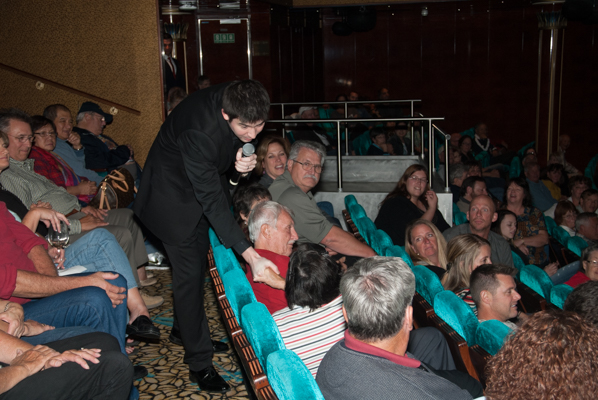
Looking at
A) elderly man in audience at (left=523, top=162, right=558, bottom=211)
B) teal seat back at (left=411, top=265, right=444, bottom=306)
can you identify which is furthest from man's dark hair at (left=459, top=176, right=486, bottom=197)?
teal seat back at (left=411, top=265, right=444, bottom=306)

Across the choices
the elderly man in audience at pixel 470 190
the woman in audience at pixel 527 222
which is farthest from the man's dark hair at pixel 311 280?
the elderly man in audience at pixel 470 190

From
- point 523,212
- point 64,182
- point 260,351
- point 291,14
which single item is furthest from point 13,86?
point 291,14

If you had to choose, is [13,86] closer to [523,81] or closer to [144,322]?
[144,322]

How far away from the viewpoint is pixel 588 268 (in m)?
2.94

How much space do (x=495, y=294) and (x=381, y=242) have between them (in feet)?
2.51

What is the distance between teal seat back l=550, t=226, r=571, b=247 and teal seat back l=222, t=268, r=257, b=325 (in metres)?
3.21

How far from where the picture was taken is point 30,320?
1.75 m

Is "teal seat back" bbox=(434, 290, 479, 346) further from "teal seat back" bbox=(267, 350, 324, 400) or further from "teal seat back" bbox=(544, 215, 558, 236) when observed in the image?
"teal seat back" bbox=(544, 215, 558, 236)

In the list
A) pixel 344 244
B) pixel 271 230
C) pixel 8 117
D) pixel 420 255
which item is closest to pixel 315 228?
pixel 344 244

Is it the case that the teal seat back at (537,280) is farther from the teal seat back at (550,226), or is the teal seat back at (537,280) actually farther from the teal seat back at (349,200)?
the teal seat back at (550,226)

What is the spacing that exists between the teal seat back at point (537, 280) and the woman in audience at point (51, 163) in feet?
8.92

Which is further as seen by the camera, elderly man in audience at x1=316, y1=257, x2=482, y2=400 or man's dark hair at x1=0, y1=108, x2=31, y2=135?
man's dark hair at x1=0, y1=108, x2=31, y2=135

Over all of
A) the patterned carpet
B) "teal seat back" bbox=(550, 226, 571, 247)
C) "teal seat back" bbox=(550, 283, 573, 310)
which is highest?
"teal seat back" bbox=(550, 283, 573, 310)

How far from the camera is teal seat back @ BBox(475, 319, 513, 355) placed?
1.55 meters
